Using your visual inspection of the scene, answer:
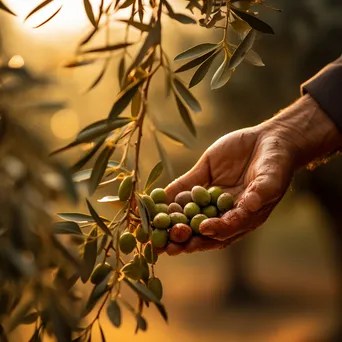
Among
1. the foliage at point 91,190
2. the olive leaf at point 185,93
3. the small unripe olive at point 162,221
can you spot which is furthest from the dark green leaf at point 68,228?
the small unripe olive at point 162,221

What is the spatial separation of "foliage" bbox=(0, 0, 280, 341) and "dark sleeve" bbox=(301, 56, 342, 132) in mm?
557

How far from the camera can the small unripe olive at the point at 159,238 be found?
164 centimetres

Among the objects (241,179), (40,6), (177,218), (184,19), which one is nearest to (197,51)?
(184,19)

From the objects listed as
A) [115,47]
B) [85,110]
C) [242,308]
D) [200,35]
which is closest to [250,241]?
[242,308]

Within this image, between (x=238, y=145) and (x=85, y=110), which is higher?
(x=238, y=145)

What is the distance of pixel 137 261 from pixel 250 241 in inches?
536

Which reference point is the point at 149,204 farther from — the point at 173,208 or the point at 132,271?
the point at 132,271

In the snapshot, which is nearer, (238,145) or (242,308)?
(238,145)

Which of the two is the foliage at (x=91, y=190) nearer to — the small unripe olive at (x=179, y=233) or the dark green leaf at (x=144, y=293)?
the dark green leaf at (x=144, y=293)

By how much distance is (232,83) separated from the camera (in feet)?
28.6

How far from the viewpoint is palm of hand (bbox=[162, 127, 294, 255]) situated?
5.59ft

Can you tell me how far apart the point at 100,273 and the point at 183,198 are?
0.76 meters

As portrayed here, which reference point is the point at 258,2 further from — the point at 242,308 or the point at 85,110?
the point at 242,308

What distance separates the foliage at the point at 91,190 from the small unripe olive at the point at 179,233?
0.46 ft
